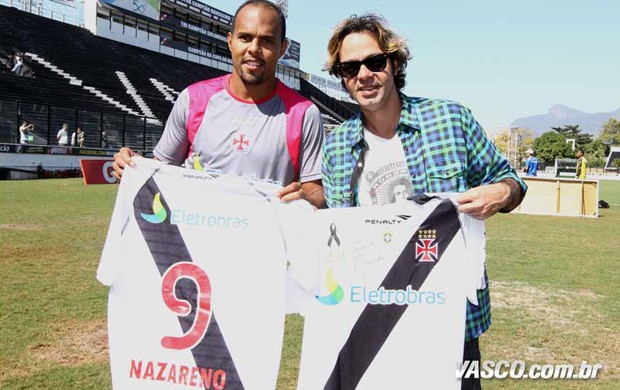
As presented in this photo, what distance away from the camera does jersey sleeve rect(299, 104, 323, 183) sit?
9.47 ft

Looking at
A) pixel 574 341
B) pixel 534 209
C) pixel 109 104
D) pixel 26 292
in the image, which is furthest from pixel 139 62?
pixel 574 341

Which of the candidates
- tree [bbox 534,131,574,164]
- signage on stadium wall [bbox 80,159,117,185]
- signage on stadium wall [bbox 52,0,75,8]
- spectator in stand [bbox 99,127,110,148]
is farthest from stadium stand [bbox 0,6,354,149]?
tree [bbox 534,131,574,164]

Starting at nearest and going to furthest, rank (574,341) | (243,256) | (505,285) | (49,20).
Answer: (243,256) < (574,341) < (505,285) < (49,20)

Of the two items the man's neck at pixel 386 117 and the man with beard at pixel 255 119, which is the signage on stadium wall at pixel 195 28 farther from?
the man's neck at pixel 386 117

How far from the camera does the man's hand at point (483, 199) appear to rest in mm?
2391

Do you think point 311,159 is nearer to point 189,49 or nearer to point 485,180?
point 485,180

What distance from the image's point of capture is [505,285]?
22.3 ft

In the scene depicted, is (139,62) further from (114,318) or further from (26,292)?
(114,318)

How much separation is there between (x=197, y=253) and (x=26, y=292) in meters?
3.94

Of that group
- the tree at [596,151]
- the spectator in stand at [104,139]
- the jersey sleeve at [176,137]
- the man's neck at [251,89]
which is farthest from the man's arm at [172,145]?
the tree at [596,151]

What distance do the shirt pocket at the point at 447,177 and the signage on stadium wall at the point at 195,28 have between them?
49160mm

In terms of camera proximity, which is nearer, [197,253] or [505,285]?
[197,253]

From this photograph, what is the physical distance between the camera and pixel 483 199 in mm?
2395

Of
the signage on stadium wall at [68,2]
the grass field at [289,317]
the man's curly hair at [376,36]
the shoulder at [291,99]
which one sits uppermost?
the signage on stadium wall at [68,2]
